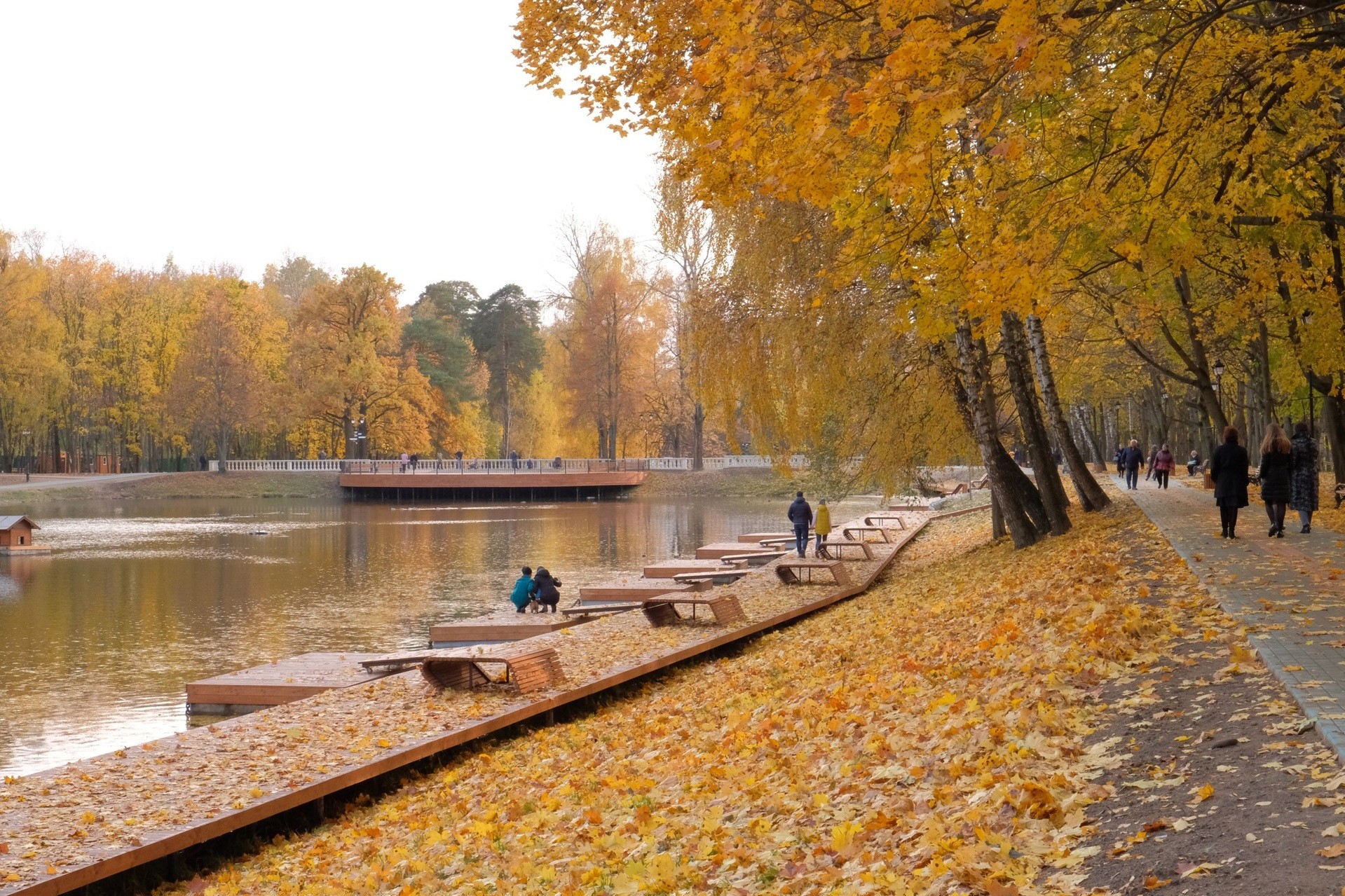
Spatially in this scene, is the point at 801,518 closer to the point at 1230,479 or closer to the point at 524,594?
the point at 524,594

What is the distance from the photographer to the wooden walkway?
7465 millimetres

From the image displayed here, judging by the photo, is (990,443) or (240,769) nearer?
(240,769)

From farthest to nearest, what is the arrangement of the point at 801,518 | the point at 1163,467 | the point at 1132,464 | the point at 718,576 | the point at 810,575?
the point at 1163,467
the point at 1132,464
the point at 801,518
the point at 718,576
the point at 810,575

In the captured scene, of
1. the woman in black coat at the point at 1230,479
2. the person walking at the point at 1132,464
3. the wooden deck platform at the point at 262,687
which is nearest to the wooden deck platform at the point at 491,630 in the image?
the wooden deck platform at the point at 262,687

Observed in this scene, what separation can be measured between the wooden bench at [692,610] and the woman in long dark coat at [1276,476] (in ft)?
23.0

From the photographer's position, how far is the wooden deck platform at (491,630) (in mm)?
17641

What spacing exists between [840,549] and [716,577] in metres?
5.37

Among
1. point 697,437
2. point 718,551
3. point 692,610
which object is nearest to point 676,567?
point 718,551

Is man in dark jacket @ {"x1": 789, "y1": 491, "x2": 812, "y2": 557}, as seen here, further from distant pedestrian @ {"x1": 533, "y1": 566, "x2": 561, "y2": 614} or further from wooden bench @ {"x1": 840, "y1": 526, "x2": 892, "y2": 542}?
distant pedestrian @ {"x1": 533, "y1": 566, "x2": 561, "y2": 614}

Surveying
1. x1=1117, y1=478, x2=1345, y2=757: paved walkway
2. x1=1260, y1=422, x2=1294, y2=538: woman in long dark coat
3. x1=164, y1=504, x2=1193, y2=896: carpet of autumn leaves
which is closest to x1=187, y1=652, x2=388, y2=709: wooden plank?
x1=164, y1=504, x2=1193, y2=896: carpet of autumn leaves

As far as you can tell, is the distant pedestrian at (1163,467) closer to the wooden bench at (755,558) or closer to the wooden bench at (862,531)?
the wooden bench at (862,531)

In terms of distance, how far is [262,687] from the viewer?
46.4 ft

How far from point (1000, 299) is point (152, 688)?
43.0 ft

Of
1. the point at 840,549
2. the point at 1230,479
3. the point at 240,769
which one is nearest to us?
the point at 240,769
